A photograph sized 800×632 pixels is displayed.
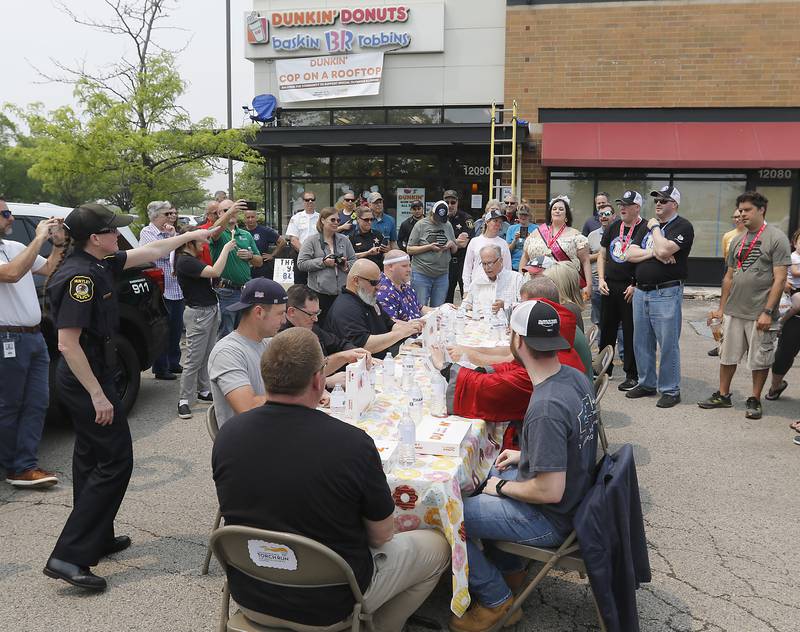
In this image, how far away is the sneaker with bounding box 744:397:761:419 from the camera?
673cm

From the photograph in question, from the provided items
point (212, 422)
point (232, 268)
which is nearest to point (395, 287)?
point (232, 268)

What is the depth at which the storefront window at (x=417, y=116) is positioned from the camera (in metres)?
17.5

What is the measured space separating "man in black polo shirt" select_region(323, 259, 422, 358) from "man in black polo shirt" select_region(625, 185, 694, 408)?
9.79 ft

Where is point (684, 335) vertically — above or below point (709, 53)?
below

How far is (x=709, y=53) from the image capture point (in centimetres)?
1566

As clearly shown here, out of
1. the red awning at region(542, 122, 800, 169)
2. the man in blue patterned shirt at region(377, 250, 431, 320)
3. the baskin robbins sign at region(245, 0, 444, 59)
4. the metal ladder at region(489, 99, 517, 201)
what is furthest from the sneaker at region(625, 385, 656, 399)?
the baskin robbins sign at region(245, 0, 444, 59)

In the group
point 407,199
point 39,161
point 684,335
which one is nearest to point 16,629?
point 684,335

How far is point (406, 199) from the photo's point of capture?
59.7 ft

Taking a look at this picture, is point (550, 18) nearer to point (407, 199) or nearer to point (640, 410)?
point (407, 199)

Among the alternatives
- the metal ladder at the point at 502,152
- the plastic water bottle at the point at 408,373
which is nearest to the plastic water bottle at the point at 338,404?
the plastic water bottle at the point at 408,373

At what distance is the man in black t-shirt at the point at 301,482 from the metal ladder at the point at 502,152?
1343cm

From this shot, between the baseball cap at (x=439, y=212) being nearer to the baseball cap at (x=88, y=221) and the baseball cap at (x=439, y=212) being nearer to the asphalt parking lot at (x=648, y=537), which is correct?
the asphalt parking lot at (x=648, y=537)

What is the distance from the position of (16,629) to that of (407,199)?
15672 millimetres

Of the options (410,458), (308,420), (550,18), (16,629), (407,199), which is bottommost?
(16,629)
